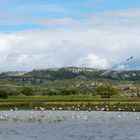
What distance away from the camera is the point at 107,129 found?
54.9 m

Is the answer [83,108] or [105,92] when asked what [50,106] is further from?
[105,92]

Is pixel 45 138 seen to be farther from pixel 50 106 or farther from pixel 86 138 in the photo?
pixel 50 106

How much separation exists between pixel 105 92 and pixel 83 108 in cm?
6659

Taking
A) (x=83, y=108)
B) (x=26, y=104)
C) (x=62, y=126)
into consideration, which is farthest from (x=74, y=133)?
(x=26, y=104)

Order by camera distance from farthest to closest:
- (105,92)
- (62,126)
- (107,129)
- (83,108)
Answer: (105,92) → (83,108) → (62,126) → (107,129)

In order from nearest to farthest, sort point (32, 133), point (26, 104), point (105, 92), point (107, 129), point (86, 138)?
point (86, 138) < point (32, 133) < point (107, 129) < point (26, 104) < point (105, 92)

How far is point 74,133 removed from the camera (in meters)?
51.1

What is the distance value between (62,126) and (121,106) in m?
42.3

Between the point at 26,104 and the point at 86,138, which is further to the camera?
the point at 26,104

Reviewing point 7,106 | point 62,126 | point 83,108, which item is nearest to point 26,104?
point 7,106

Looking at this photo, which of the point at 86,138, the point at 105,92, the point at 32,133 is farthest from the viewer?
the point at 105,92

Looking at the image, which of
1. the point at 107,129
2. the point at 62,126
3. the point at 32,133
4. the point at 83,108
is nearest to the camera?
the point at 32,133

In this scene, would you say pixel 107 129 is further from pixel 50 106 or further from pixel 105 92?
pixel 105 92

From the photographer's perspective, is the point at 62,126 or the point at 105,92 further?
the point at 105,92
